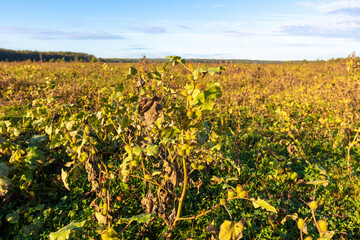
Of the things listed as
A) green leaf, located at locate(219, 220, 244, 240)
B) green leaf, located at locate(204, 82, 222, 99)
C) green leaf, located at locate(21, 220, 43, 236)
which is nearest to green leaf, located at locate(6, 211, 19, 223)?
green leaf, located at locate(21, 220, 43, 236)

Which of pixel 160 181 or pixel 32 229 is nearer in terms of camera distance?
pixel 32 229

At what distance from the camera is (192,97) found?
109cm

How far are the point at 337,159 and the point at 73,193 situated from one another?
150 inches

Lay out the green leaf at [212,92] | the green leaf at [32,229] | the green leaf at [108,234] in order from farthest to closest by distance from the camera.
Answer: the green leaf at [32,229]
the green leaf at [108,234]
the green leaf at [212,92]

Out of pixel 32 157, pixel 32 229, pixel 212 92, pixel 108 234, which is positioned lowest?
pixel 32 229

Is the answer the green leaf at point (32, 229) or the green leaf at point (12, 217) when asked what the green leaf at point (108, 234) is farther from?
the green leaf at point (12, 217)

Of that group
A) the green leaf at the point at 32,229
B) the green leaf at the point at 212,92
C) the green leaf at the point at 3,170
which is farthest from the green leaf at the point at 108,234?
the green leaf at the point at 3,170

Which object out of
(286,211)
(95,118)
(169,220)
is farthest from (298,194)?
(95,118)

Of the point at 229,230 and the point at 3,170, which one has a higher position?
the point at 229,230

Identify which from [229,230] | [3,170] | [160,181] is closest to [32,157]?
[3,170]

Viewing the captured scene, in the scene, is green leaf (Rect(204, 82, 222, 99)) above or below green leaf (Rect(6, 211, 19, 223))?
above

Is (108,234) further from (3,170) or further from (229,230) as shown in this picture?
(3,170)

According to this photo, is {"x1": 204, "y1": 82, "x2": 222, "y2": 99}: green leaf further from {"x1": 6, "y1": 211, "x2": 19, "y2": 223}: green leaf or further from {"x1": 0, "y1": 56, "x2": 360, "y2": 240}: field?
{"x1": 6, "y1": 211, "x2": 19, "y2": 223}: green leaf

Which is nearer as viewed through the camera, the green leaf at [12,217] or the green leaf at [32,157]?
the green leaf at [12,217]
